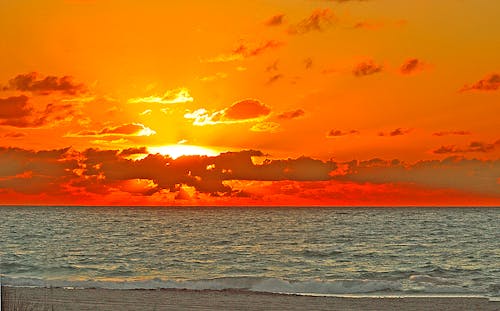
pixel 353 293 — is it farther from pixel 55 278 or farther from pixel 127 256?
pixel 127 256

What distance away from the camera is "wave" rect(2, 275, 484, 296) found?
28.7 meters

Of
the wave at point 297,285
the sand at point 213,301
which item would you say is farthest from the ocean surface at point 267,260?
the sand at point 213,301

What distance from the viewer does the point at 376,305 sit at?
76.1ft

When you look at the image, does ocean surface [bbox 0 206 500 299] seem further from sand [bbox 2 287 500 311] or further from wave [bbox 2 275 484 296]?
sand [bbox 2 287 500 311]

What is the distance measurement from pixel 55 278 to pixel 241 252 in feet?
61.3

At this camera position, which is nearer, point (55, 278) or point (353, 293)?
point (353, 293)

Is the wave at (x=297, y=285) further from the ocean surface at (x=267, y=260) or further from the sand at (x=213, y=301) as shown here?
the sand at (x=213, y=301)

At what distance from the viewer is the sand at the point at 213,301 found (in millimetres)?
22156

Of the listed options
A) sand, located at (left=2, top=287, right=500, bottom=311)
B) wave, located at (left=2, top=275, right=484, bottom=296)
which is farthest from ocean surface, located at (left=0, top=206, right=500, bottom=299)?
sand, located at (left=2, top=287, right=500, bottom=311)

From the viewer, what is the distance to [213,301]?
23266mm

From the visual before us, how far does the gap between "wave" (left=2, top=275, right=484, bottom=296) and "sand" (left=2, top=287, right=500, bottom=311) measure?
2.83 m

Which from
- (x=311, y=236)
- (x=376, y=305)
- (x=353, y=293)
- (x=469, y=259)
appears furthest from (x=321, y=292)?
(x=311, y=236)

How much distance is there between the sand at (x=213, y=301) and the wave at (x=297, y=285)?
2.83 m

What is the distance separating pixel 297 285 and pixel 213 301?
27.6 feet
